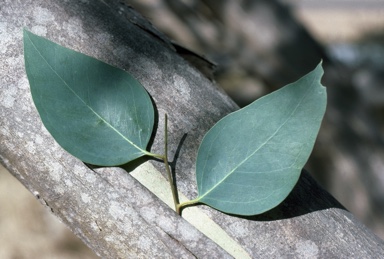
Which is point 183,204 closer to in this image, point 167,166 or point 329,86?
point 167,166

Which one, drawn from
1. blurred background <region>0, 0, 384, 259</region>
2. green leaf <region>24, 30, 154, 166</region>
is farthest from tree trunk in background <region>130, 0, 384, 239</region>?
green leaf <region>24, 30, 154, 166</region>

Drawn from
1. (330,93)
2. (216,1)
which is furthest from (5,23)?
(330,93)

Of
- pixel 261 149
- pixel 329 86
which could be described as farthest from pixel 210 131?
pixel 329 86

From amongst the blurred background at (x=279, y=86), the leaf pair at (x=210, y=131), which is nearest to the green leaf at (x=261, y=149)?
the leaf pair at (x=210, y=131)

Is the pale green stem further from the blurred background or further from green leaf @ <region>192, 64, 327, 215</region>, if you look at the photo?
the blurred background

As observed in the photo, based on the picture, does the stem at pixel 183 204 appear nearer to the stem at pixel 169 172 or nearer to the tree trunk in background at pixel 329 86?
the stem at pixel 169 172

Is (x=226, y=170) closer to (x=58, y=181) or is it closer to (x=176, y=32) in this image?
(x=58, y=181)
